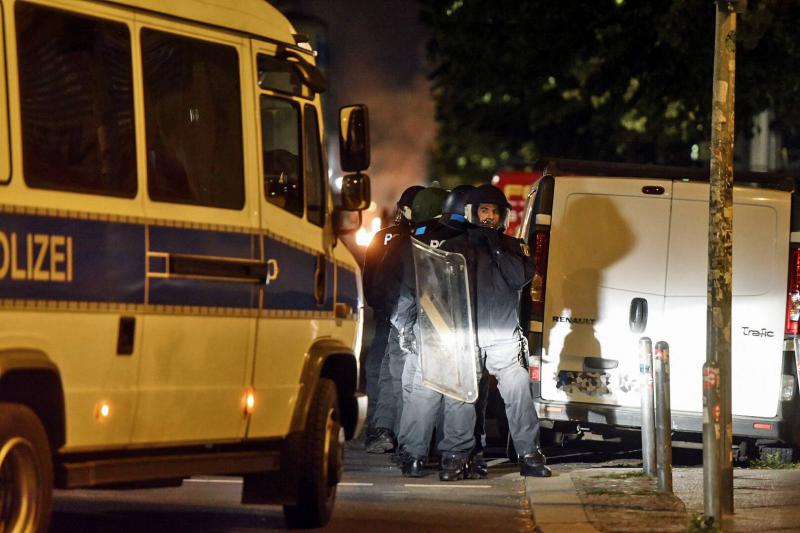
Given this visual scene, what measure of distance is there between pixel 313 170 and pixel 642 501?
264cm

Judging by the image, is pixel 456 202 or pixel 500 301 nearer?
pixel 500 301

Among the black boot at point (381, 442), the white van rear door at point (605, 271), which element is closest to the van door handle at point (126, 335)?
the white van rear door at point (605, 271)

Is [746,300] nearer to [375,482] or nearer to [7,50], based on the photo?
[375,482]

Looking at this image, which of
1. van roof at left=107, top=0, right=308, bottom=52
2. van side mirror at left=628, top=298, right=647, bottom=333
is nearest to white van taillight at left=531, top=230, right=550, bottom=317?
van side mirror at left=628, top=298, right=647, bottom=333

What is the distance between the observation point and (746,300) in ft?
42.0

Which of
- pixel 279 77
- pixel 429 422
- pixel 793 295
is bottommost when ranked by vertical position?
pixel 429 422

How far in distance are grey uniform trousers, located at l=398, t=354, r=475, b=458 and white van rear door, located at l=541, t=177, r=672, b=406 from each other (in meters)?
1.24

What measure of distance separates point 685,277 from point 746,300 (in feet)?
1.51

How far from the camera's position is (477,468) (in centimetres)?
1223

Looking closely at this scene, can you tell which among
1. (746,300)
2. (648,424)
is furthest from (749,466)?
(648,424)

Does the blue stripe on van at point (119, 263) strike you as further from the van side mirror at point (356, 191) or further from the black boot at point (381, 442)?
the black boot at point (381, 442)

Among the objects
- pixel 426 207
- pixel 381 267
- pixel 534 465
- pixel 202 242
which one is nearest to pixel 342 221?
pixel 202 242

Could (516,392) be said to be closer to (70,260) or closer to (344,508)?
(344,508)

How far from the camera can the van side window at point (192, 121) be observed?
8.15 metres
